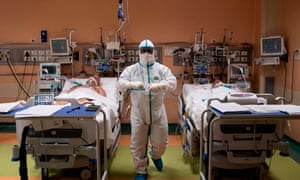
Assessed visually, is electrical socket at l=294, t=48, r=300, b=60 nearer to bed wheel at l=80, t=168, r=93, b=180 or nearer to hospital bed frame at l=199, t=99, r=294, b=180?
hospital bed frame at l=199, t=99, r=294, b=180

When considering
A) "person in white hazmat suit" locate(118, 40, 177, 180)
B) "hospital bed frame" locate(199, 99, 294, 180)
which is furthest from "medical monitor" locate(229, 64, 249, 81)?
"hospital bed frame" locate(199, 99, 294, 180)

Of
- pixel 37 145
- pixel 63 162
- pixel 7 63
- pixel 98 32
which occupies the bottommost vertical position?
pixel 63 162

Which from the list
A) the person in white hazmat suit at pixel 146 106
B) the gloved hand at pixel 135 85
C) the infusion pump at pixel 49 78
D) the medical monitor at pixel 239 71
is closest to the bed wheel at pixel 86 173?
the person in white hazmat suit at pixel 146 106

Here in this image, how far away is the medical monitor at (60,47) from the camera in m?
4.59

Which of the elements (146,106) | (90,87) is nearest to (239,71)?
(146,106)

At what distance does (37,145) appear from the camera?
2523 millimetres

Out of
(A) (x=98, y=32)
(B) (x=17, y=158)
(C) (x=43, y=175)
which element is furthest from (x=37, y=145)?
(A) (x=98, y=32)

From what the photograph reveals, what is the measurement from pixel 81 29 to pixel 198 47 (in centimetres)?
218

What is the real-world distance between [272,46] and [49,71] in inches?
148

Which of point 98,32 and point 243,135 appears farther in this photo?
point 98,32

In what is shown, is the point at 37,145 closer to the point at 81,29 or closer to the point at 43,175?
the point at 43,175

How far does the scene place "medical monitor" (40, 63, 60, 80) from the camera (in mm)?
4551

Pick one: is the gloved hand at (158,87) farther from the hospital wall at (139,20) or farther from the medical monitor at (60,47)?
the medical monitor at (60,47)

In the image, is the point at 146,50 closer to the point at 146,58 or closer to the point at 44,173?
the point at 146,58
